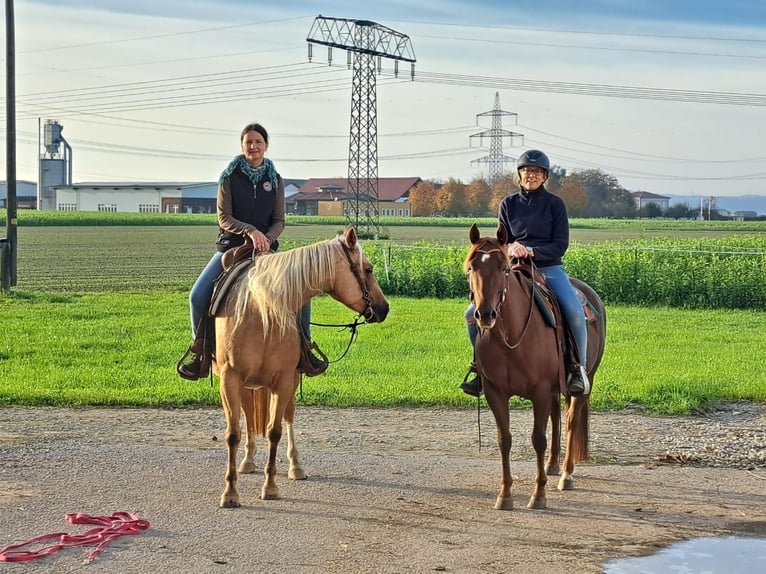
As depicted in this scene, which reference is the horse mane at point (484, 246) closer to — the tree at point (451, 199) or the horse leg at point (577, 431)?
the horse leg at point (577, 431)

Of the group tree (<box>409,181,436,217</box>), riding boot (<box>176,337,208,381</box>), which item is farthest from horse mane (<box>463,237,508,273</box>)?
tree (<box>409,181,436,217</box>)

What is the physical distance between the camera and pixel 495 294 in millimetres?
7180

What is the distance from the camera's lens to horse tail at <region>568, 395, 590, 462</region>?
8766mm

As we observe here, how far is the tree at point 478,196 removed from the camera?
7931 cm

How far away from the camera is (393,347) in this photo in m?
16.7

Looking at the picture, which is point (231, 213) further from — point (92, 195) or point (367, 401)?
point (92, 195)

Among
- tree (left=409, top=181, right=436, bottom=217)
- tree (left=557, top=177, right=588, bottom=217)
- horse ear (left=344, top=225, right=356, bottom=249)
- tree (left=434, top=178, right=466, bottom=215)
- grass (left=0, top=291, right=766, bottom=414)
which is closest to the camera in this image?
horse ear (left=344, top=225, right=356, bottom=249)

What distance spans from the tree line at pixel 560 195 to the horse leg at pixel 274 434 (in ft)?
93.8

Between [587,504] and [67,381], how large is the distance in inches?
310

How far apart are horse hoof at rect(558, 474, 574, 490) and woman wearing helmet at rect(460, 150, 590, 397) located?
2.40 feet

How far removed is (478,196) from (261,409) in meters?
73.9

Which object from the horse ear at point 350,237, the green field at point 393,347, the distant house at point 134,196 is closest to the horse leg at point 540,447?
the horse ear at point 350,237

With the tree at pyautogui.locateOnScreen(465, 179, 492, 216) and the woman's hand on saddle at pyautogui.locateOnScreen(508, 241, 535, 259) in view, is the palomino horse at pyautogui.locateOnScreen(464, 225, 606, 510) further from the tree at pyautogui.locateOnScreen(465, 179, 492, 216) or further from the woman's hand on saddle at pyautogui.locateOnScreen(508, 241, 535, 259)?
the tree at pyautogui.locateOnScreen(465, 179, 492, 216)

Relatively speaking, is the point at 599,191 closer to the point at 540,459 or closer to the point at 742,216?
the point at 540,459
